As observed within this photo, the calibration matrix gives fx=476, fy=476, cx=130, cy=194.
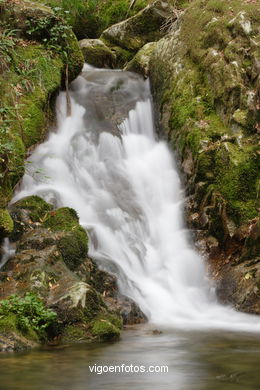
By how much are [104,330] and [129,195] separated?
4.31m

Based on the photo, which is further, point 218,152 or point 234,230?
point 218,152

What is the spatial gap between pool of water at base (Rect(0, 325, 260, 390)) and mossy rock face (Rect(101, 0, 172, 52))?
1128 cm

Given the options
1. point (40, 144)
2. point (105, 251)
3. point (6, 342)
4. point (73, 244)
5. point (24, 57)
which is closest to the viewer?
Answer: point (6, 342)

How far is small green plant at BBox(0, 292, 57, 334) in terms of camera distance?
4.94 metres

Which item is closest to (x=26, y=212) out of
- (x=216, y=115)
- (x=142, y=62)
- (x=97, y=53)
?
(x=216, y=115)

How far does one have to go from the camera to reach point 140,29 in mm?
15039

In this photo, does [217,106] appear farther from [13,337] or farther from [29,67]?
[13,337]

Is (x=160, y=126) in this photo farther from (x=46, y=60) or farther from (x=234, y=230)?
(x=234, y=230)

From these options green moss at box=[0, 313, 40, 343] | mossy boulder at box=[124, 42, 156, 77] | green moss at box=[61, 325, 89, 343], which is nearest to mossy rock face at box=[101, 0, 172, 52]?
mossy boulder at box=[124, 42, 156, 77]

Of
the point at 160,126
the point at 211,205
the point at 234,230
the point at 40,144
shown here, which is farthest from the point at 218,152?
the point at 40,144

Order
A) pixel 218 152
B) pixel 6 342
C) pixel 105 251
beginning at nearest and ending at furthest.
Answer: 1. pixel 6 342
2. pixel 105 251
3. pixel 218 152

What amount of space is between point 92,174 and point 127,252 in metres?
2.21

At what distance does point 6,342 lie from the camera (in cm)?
450

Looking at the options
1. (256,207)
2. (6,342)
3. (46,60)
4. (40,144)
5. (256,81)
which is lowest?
(6,342)
